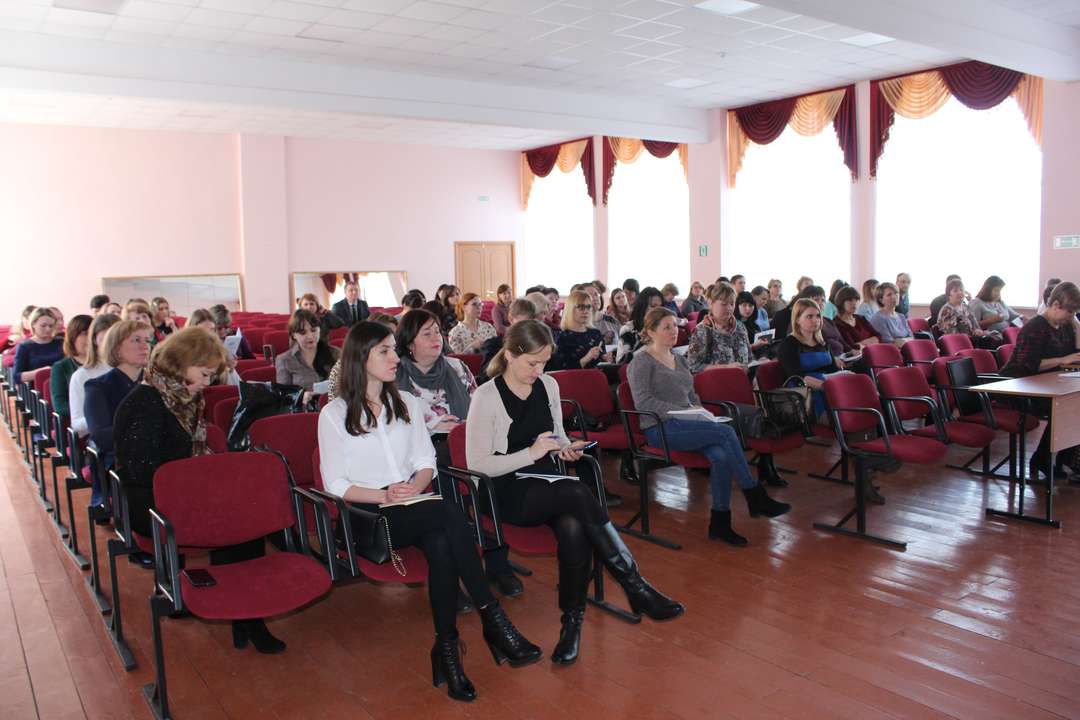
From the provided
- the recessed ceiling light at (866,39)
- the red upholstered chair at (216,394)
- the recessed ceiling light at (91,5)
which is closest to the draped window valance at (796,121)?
the recessed ceiling light at (866,39)

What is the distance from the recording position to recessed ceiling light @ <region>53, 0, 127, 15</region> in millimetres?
7500

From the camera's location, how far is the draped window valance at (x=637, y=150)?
565 inches

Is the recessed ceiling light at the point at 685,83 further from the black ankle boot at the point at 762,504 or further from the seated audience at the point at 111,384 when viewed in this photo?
the seated audience at the point at 111,384

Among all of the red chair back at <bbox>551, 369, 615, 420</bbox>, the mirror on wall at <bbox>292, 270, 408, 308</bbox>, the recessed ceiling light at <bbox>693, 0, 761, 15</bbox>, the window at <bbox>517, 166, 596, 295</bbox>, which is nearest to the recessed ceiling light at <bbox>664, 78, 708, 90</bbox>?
the recessed ceiling light at <bbox>693, 0, 761, 15</bbox>

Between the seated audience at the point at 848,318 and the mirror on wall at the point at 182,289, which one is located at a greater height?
the mirror on wall at the point at 182,289

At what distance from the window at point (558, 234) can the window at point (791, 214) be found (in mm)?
3841

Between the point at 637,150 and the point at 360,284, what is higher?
the point at 637,150

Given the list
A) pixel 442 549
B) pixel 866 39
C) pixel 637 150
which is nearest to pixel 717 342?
pixel 442 549

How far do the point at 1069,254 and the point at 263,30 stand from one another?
9.31 meters

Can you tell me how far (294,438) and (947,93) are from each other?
32.2ft

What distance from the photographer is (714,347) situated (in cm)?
589

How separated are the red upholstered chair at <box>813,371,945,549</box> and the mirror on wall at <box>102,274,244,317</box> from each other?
37.4 feet

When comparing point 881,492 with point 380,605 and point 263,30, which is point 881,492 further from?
point 263,30

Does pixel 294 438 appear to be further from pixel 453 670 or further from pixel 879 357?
pixel 879 357
